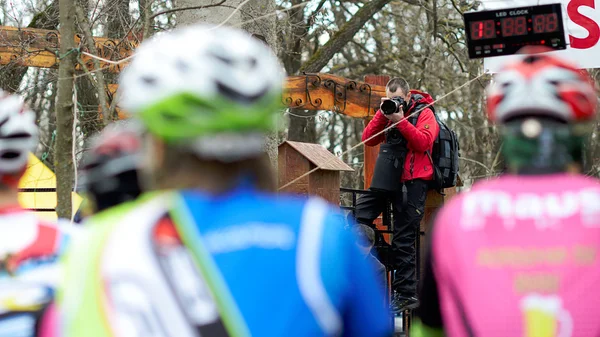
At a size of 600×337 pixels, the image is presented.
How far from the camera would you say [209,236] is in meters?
1.99

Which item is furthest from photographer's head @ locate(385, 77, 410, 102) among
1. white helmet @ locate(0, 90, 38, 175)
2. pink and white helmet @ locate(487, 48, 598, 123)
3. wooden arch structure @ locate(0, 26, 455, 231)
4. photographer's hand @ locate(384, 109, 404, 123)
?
pink and white helmet @ locate(487, 48, 598, 123)

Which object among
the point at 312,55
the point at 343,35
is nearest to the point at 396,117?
the point at 343,35

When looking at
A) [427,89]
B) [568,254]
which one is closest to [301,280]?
[568,254]

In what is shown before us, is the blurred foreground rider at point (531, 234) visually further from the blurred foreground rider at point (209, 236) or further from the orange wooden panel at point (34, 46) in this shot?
the orange wooden panel at point (34, 46)

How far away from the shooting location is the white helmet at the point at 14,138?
2818 millimetres

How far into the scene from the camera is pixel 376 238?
887 centimetres

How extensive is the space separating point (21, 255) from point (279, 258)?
3.19 ft

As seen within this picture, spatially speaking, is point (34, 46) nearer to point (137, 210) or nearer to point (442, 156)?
point (442, 156)

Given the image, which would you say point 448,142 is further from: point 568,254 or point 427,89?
point 427,89

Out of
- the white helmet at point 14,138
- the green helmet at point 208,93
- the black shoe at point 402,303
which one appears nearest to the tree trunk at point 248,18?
the black shoe at point 402,303

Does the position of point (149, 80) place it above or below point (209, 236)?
above

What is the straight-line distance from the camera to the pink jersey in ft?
7.80

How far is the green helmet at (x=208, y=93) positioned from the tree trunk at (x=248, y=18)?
16.2 feet

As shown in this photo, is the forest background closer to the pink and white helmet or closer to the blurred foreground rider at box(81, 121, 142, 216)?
the blurred foreground rider at box(81, 121, 142, 216)
